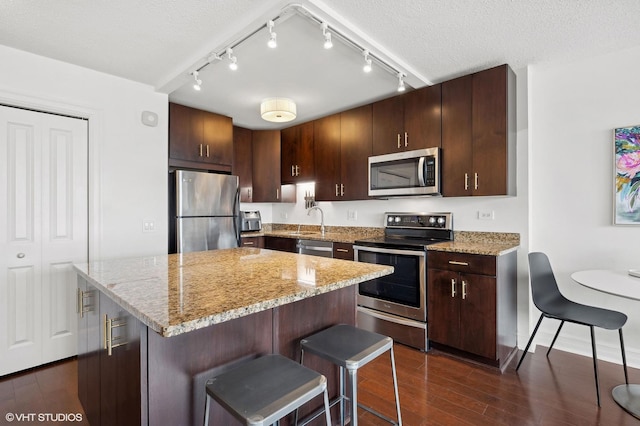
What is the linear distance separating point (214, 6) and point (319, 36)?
70cm

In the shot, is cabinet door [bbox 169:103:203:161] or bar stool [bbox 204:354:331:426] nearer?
bar stool [bbox 204:354:331:426]

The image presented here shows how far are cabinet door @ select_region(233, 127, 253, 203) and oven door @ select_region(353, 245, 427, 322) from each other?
203cm

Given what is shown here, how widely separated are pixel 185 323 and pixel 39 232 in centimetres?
251

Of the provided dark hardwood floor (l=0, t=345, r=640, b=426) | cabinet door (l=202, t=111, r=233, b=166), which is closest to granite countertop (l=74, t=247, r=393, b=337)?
dark hardwood floor (l=0, t=345, r=640, b=426)

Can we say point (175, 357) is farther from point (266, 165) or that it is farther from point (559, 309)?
point (266, 165)

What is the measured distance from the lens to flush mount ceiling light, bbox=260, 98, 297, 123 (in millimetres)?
3238

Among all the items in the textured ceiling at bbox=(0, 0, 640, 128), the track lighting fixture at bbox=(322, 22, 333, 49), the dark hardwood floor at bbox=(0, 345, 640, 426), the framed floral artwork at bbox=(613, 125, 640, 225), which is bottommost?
the dark hardwood floor at bbox=(0, 345, 640, 426)

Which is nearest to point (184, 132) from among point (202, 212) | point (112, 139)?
point (112, 139)

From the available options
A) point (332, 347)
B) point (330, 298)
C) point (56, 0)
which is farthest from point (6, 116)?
point (332, 347)

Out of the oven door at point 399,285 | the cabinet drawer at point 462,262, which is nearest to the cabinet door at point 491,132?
the cabinet drawer at point 462,262

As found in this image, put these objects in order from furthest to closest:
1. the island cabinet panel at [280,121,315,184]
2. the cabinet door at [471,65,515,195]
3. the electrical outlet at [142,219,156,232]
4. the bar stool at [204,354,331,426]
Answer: the island cabinet panel at [280,121,315,184] < the electrical outlet at [142,219,156,232] < the cabinet door at [471,65,515,195] < the bar stool at [204,354,331,426]

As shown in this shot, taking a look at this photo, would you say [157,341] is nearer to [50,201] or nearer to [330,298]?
[330,298]

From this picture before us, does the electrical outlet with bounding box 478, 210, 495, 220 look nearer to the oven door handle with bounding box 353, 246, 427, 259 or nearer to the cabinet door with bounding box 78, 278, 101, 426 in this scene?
the oven door handle with bounding box 353, 246, 427, 259

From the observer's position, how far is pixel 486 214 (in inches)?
118
